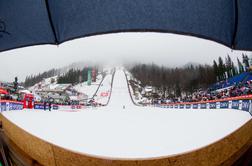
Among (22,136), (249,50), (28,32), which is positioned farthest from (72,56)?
(249,50)

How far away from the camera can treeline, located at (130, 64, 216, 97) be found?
1.19 meters

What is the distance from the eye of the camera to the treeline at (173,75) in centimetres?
119

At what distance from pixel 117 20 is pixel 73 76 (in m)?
0.46

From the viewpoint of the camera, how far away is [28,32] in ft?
2.65

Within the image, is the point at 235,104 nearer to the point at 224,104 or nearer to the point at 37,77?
the point at 224,104

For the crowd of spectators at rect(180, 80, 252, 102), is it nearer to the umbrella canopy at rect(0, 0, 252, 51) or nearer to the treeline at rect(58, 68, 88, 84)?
the umbrella canopy at rect(0, 0, 252, 51)

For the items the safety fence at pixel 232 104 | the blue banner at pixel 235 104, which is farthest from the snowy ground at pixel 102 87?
the blue banner at pixel 235 104

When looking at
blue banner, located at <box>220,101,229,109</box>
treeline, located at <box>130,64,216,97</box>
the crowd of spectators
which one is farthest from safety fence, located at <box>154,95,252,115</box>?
treeline, located at <box>130,64,216,97</box>

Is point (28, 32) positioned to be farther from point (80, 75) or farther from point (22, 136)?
point (22, 136)

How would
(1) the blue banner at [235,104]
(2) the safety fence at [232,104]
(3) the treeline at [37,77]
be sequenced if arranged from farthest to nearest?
(1) the blue banner at [235,104], (2) the safety fence at [232,104], (3) the treeline at [37,77]

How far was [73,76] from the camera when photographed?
1052mm

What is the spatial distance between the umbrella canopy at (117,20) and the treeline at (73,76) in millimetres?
246

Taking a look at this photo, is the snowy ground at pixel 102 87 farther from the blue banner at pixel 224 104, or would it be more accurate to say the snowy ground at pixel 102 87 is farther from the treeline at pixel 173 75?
the blue banner at pixel 224 104

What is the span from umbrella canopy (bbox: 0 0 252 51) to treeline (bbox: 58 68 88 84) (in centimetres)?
25
